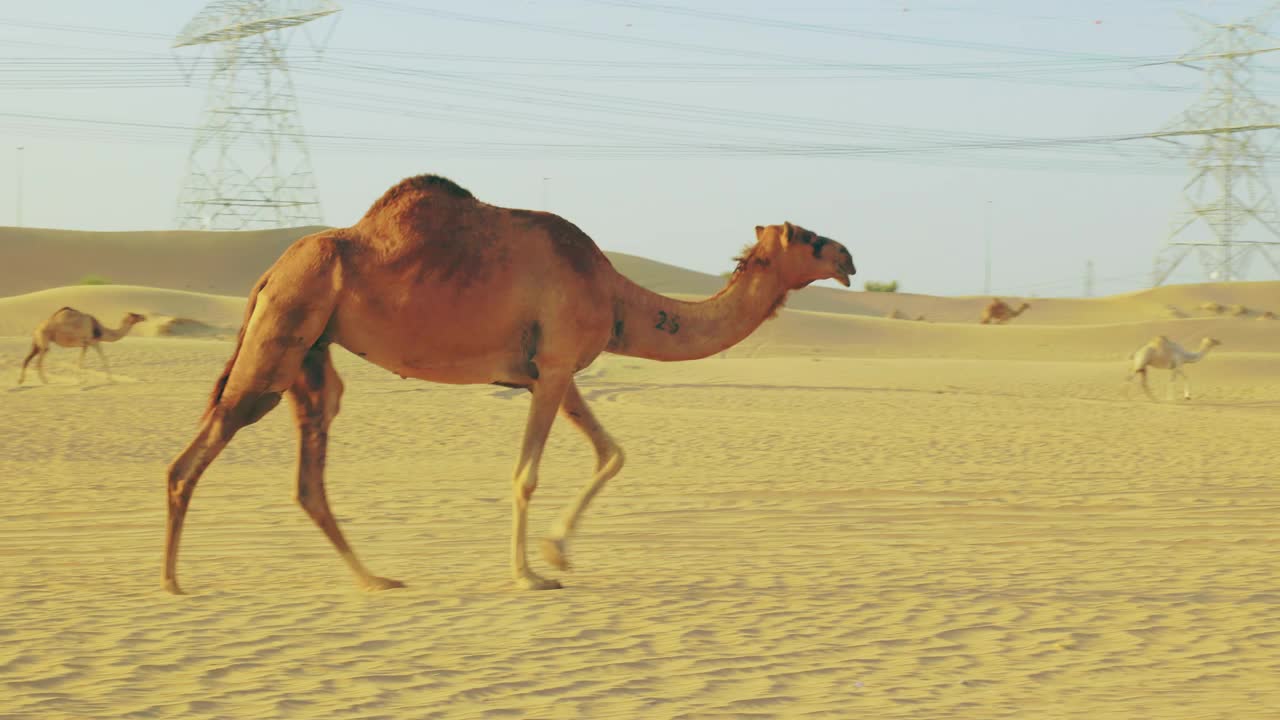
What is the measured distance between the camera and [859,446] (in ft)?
55.2

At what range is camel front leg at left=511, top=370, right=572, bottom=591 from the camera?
7.70 metres

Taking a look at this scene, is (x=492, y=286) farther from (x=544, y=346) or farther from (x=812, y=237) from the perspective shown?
(x=812, y=237)

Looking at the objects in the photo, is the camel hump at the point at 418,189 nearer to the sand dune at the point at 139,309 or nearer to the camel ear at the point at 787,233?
the camel ear at the point at 787,233

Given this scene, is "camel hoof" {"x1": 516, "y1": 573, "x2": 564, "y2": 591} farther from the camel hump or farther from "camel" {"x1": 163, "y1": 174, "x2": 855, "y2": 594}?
the camel hump

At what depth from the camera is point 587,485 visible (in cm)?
830

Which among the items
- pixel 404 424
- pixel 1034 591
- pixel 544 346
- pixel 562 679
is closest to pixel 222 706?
pixel 562 679

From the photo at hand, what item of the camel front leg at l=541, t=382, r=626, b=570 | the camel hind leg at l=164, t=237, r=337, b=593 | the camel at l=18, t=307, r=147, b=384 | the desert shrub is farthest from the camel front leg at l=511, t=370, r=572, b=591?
the desert shrub

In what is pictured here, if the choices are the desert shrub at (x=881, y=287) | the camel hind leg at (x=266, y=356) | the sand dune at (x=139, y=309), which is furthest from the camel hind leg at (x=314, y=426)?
the desert shrub at (x=881, y=287)


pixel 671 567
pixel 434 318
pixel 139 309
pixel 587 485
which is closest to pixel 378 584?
pixel 587 485

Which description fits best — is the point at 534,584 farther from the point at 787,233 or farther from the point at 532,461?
the point at 787,233

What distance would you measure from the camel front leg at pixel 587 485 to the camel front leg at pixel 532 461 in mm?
287

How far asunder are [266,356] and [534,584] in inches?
70.8

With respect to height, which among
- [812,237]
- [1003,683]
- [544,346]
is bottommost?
[1003,683]

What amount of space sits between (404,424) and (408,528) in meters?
8.40
